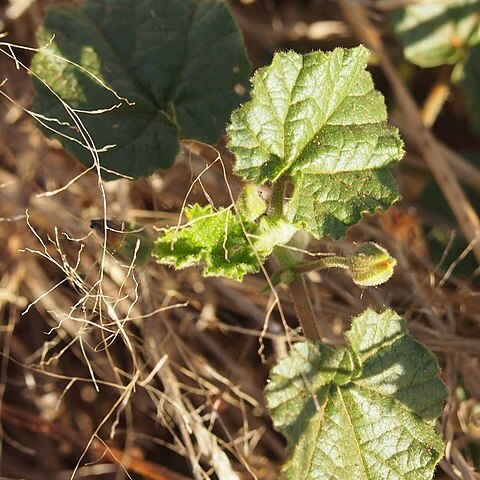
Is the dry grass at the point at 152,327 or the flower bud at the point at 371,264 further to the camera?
the dry grass at the point at 152,327

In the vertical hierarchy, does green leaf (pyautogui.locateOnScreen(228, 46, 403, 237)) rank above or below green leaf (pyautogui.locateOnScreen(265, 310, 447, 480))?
above

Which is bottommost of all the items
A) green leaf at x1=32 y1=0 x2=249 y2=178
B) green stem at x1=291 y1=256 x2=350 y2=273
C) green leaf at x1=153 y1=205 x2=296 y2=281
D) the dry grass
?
the dry grass

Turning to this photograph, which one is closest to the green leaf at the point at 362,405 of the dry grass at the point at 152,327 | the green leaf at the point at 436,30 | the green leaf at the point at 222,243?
the green leaf at the point at 222,243

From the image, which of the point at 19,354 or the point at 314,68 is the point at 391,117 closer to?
the point at 314,68

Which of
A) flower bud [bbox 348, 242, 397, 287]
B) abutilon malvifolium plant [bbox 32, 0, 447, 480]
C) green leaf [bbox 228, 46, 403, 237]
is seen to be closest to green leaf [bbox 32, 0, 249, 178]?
abutilon malvifolium plant [bbox 32, 0, 447, 480]

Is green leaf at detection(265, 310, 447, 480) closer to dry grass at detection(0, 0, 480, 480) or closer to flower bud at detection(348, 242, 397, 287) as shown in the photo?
flower bud at detection(348, 242, 397, 287)

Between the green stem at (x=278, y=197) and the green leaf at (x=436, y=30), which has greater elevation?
the green stem at (x=278, y=197)

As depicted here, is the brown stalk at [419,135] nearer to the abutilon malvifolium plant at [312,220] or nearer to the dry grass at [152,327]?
the dry grass at [152,327]
